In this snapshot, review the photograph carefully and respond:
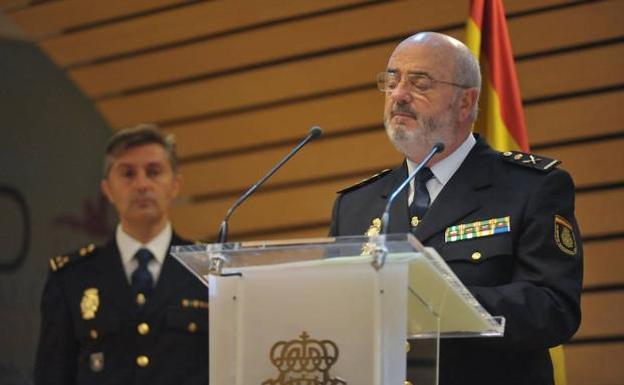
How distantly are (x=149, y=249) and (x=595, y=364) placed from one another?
5.45 feet

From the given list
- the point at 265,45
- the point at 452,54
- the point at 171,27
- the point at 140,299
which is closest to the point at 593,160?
the point at 265,45

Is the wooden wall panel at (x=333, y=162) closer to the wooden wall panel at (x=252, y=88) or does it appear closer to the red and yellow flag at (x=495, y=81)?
the wooden wall panel at (x=252, y=88)

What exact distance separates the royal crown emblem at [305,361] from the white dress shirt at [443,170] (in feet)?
2.03

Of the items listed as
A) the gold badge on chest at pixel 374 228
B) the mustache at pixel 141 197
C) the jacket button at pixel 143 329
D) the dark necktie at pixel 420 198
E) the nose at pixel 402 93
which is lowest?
the jacket button at pixel 143 329

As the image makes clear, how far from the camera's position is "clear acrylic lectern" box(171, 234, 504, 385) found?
1.92 meters

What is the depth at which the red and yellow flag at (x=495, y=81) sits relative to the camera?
11.4 feet

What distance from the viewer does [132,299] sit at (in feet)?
11.3

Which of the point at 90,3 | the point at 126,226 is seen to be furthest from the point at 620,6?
the point at 90,3

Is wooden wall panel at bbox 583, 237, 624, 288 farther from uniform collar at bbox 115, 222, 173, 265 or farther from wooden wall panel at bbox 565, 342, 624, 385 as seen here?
uniform collar at bbox 115, 222, 173, 265

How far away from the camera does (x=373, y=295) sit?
193 centimetres

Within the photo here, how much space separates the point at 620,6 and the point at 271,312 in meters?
2.47

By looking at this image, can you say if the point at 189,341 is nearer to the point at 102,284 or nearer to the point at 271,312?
the point at 102,284

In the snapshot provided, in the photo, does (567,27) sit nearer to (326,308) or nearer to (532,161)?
(532,161)

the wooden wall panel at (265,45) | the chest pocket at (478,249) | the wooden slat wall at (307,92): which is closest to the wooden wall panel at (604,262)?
the wooden slat wall at (307,92)
